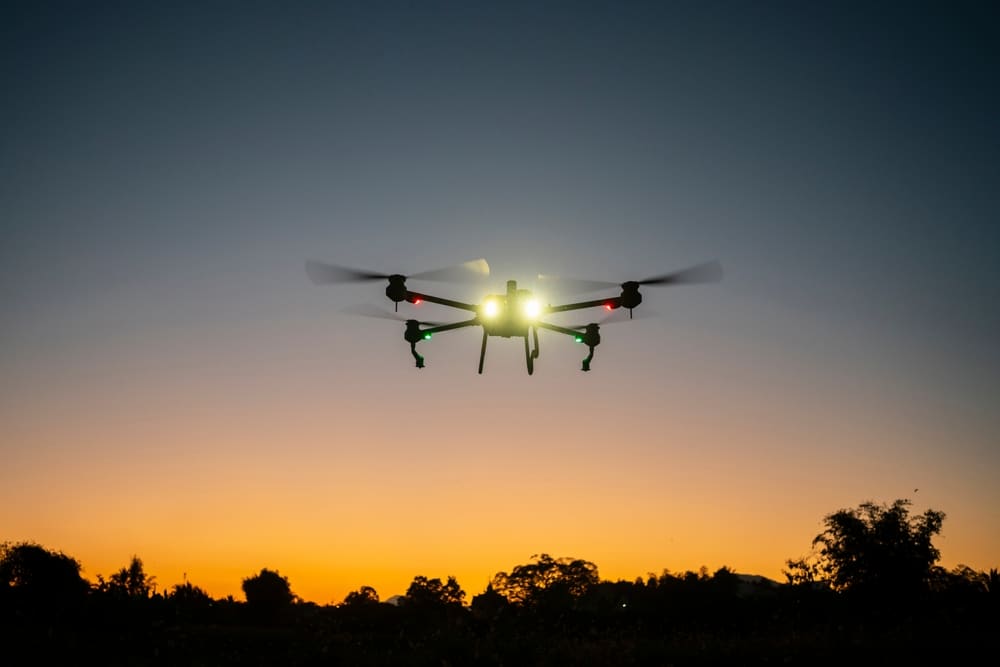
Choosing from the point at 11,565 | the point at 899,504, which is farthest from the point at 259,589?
the point at 899,504

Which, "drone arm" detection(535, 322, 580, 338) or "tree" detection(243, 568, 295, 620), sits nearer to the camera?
"drone arm" detection(535, 322, 580, 338)

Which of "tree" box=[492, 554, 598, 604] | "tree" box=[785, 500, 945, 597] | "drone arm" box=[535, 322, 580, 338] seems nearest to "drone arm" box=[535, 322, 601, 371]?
"drone arm" box=[535, 322, 580, 338]

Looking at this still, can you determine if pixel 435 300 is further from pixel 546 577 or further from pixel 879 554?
pixel 546 577

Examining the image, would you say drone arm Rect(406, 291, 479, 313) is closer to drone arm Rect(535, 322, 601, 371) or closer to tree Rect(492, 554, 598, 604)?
drone arm Rect(535, 322, 601, 371)

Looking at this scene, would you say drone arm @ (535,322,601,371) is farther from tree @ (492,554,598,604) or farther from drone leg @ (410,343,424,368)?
tree @ (492,554,598,604)

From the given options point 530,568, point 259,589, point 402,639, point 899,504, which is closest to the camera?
point 402,639

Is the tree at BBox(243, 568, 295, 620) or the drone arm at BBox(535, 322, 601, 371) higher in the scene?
the drone arm at BBox(535, 322, 601, 371)

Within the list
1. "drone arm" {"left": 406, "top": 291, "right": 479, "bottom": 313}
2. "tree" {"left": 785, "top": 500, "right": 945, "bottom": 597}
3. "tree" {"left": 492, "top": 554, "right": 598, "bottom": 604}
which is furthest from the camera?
"tree" {"left": 492, "top": 554, "right": 598, "bottom": 604}

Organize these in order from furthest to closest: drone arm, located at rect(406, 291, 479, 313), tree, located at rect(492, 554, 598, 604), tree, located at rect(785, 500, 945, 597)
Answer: tree, located at rect(492, 554, 598, 604) < tree, located at rect(785, 500, 945, 597) < drone arm, located at rect(406, 291, 479, 313)

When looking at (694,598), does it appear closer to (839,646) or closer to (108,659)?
(839,646)
